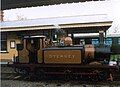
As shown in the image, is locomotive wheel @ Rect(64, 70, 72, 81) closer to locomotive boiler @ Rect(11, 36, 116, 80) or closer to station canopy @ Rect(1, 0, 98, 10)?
locomotive boiler @ Rect(11, 36, 116, 80)

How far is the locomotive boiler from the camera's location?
13.0 m

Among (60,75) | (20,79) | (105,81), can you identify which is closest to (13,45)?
(20,79)

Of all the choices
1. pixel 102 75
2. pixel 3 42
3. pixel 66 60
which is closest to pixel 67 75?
pixel 66 60

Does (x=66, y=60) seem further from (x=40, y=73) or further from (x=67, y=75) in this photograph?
(x=40, y=73)

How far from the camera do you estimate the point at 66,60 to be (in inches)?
530

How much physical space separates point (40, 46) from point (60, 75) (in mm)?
2018

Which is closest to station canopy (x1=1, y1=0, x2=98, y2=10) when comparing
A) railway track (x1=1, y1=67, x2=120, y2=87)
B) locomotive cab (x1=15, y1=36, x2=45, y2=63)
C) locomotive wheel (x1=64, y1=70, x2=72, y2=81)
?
locomotive cab (x1=15, y1=36, x2=45, y2=63)

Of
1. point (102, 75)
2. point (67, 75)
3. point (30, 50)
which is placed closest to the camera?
point (102, 75)

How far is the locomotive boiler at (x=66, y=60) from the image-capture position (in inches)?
514

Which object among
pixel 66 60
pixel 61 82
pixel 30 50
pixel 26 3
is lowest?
pixel 61 82

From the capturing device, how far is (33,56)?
47.2 feet

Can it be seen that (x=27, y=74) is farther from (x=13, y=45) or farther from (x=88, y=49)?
(x=13, y=45)

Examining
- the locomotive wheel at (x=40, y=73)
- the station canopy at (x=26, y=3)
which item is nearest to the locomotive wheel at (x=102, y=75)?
the locomotive wheel at (x=40, y=73)

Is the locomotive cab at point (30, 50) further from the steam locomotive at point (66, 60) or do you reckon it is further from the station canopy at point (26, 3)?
the station canopy at point (26, 3)
